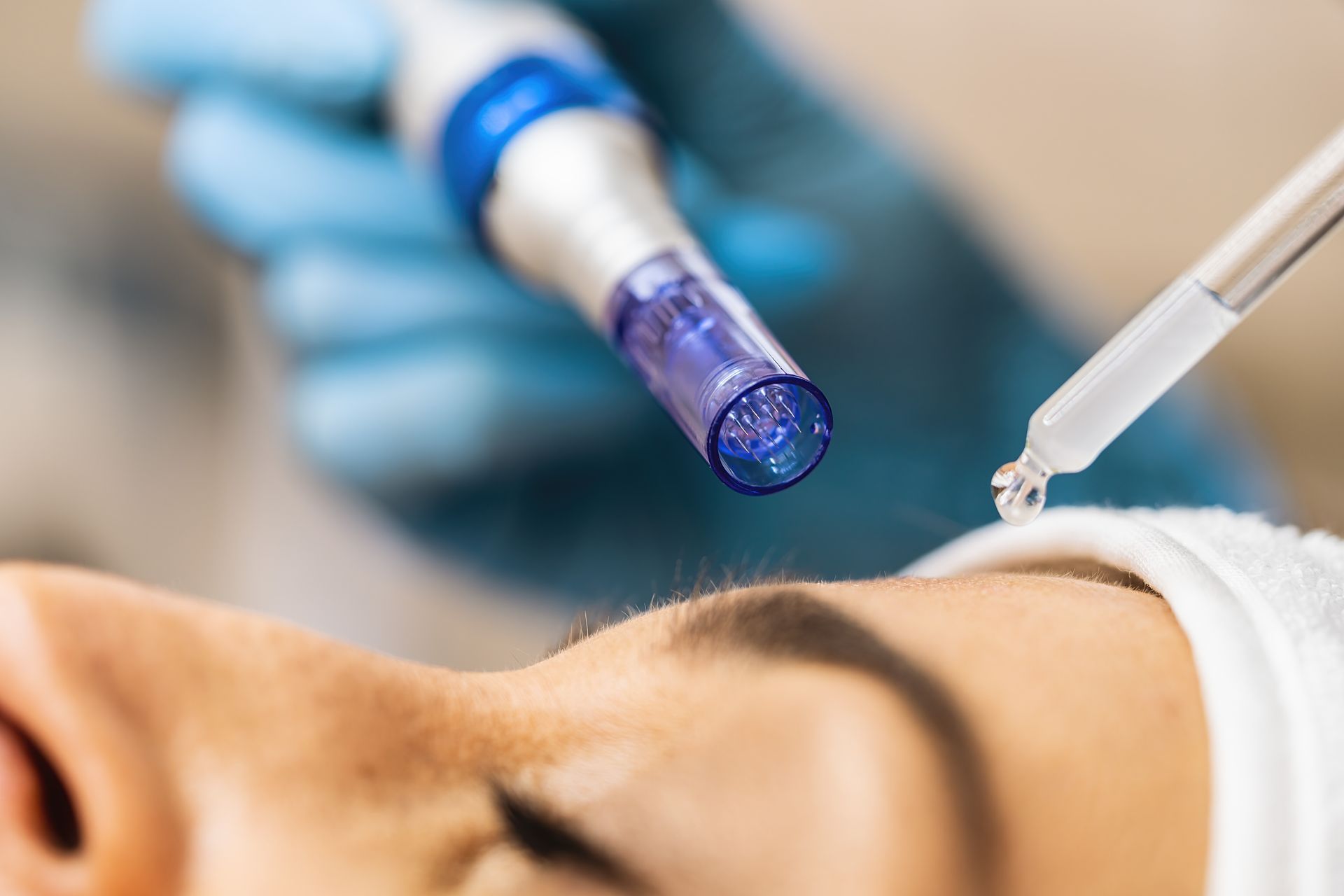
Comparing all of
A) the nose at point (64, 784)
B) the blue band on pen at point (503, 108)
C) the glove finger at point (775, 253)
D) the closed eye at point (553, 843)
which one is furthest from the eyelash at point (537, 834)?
the glove finger at point (775, 253)

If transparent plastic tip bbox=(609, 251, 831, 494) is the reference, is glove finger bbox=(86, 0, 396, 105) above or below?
above

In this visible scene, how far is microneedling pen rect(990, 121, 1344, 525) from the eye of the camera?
1.20 ft

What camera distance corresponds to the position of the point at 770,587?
1.28 feet

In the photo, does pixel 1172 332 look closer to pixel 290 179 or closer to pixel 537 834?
pixel 537 834

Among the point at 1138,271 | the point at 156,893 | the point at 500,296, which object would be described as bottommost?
the point at 156,893

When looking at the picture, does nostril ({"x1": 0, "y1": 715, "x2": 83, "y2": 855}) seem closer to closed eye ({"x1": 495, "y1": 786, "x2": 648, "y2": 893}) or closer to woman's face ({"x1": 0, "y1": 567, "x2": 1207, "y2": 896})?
woman's face ({"x1": 0, "y1": 567, "x2": 1207, "y2": 896})

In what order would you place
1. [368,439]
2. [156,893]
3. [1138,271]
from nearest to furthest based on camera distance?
[156,893] → [368,439] → [1138,271]

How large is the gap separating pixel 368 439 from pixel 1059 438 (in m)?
0.51

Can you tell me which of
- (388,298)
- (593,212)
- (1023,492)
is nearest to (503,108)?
(593,212)

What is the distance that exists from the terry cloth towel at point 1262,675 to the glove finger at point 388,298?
44 centimetres

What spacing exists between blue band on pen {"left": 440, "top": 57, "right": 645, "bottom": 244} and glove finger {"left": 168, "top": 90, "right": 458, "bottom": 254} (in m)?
0.14

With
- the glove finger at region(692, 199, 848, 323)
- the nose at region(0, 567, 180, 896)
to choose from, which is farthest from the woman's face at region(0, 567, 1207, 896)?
the glove finger at region(692, 199, 848, 323)

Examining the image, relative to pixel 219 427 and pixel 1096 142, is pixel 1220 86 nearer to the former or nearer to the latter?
pixel 1096 142

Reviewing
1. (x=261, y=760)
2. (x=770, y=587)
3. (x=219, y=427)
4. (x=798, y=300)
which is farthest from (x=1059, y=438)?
(x=219, y=427)
